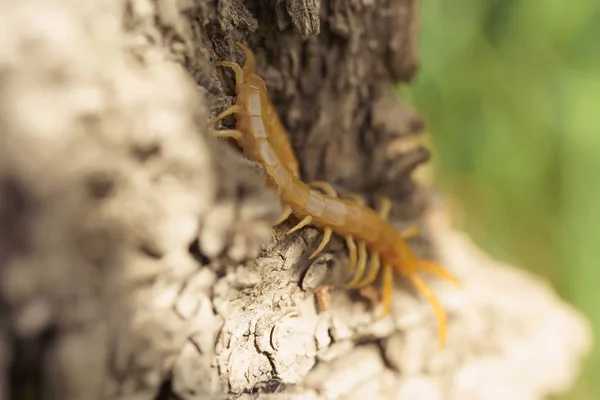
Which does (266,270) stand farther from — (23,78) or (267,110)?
(23,78)

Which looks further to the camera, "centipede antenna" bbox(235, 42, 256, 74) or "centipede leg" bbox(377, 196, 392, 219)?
"centipede leg" bbox(377, 196, 392, 219)

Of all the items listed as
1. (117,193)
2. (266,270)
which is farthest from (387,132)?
(117,193)

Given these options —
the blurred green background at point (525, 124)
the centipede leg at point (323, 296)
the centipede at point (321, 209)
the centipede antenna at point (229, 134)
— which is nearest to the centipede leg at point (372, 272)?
the centipede at point (321, 209)

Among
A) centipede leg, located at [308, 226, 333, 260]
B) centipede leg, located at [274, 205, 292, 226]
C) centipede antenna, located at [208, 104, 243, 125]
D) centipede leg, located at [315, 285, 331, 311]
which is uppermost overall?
centipede antenna, located at [208, 104, 243, 125]

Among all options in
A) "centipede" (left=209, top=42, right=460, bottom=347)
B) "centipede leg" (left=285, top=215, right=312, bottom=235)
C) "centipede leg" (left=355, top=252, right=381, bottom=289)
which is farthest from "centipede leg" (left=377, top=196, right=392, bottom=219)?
"centipede leg" (left=285, top=215, right=312, bottom=235)

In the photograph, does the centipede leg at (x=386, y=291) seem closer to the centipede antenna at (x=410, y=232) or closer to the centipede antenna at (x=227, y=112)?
the centipede antenna at (x=410, y=232)

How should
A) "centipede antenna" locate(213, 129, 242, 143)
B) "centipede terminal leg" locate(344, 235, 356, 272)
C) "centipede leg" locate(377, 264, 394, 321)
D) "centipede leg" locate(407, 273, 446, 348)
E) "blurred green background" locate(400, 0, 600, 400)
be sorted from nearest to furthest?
"centipede antenna" locate(213, 129, 242, 143) < "centipede terminal leg" locate(344, 235, 356, 272) < "centipede leg" locate(377, 264, 394, 321) < "centipede leg" locate(407, 273, 446, 348) < "blurred green background" locate(400, 0, 600, 400)

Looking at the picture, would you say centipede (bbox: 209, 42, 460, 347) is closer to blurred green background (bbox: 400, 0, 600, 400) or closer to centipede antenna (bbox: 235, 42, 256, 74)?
centipede antenna (bbox: 235, 42, 256, 74)

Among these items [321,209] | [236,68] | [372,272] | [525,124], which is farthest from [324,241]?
[525,124]
